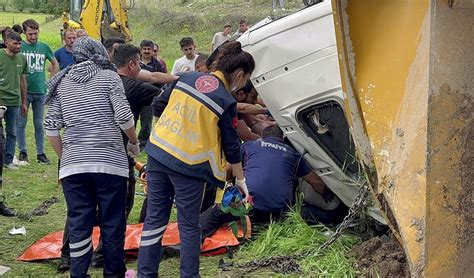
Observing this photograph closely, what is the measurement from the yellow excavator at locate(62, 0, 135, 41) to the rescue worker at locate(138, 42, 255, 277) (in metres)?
8.49

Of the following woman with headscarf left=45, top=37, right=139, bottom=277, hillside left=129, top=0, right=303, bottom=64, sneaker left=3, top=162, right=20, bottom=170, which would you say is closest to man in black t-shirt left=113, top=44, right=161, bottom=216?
woman with headscarf left=45, top=37, right=139, bottom=277

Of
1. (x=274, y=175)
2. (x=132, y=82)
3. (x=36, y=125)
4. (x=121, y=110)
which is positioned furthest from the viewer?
(x=36, y=125)

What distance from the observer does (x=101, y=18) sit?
13.4 meters

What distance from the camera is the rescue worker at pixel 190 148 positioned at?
439 centimetres

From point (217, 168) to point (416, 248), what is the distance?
2.03 metres

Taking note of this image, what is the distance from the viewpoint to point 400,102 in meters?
3.00

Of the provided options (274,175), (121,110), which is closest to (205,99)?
(121,110)

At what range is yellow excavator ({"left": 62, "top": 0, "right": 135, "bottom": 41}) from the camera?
516 inches

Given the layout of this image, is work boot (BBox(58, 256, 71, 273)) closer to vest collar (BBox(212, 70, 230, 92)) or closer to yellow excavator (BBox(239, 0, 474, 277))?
vest collar (BBox(212, 70, 230, 92))

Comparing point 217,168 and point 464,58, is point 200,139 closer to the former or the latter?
point 217,168

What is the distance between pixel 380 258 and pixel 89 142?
2.14 metres

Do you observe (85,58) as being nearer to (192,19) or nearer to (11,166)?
(11,166)

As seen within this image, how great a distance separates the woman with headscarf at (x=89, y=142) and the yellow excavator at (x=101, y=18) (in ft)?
26.7

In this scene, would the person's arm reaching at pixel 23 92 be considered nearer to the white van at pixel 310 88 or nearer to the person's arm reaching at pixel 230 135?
the white van at pixel 310 88
